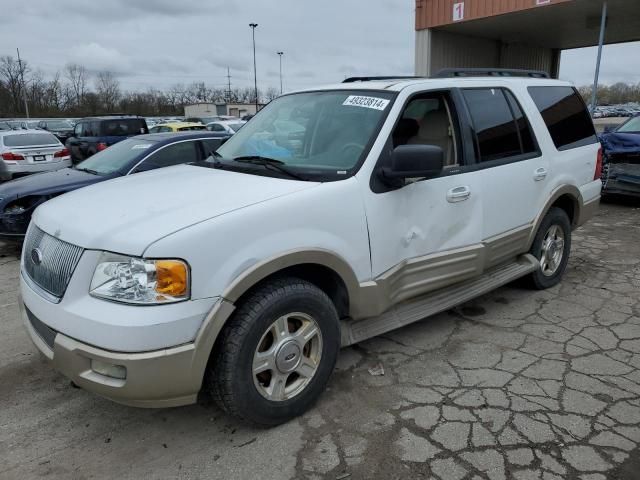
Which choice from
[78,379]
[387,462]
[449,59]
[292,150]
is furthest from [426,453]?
[449,59]

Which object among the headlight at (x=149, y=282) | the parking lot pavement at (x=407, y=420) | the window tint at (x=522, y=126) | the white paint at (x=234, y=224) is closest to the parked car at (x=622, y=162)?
the window tint at (x=522, y=126)

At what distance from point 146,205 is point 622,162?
8.55 metres

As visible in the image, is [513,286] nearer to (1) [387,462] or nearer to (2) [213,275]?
(1) [387,462]

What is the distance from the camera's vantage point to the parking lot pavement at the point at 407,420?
254 cm

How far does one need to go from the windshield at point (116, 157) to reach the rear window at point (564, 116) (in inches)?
198

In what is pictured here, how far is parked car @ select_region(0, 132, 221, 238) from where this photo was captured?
6242 millimetres

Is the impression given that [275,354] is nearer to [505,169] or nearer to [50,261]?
[50,261]

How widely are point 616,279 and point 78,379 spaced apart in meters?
5.09

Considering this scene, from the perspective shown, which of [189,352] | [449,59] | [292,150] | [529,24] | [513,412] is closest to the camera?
[189,352]

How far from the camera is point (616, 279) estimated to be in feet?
17.3

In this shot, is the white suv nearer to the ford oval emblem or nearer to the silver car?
the ford oval emblem

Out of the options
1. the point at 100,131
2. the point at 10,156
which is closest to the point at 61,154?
the point at 10,156

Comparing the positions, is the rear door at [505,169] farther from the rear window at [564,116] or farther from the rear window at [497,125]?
the rear window at [564,116]

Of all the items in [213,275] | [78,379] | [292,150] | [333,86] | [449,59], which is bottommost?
[78,379]
